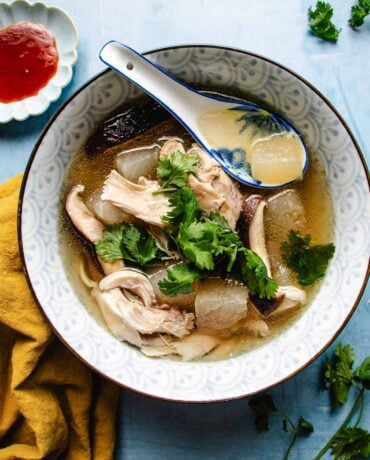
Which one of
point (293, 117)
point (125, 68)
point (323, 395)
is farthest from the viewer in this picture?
point (323, 395)

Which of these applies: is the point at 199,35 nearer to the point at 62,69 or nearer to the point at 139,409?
the point at 62,69

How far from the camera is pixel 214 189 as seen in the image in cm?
212

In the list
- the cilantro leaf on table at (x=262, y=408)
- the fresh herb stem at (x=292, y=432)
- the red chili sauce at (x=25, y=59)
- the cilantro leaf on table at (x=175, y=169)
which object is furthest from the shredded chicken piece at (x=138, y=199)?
the fresh herb stem at (x=292, y=432)

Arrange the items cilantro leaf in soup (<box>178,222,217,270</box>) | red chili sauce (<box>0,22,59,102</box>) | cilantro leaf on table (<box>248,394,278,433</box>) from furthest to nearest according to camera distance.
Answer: red chili sauce (<box>0,22,59,102</box>)
cilantro leaf on table (<box>248,394,278,433</box>)
cilantro leaf in soup (<box>178,222,217,270</box>)

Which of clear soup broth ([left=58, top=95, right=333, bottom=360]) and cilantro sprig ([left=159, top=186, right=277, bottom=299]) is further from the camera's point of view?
clear soup broth ([left=58, top=95, right=333, bottom=360])

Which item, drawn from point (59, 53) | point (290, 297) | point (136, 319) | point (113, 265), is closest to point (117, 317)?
point (136, 319)

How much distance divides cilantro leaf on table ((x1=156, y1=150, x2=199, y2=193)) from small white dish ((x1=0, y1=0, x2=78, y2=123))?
0.52 meters

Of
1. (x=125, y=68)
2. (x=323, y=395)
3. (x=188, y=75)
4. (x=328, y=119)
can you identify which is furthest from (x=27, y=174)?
(x=323, y=395)

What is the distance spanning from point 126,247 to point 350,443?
3.40ft

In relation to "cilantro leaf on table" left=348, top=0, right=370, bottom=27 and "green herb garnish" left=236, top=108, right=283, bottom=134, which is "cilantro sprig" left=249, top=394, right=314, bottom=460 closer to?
"green herb garnish" left=236, top=108, right=283, bottom=134

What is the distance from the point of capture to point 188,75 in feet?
7.04

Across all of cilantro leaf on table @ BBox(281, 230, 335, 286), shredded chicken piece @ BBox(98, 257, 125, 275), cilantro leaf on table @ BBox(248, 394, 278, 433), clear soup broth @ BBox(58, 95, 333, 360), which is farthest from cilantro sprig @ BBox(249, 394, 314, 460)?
shredded chicken piece @ BBox(98, 257, 125, 275)

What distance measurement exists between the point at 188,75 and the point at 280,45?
16.3 inches

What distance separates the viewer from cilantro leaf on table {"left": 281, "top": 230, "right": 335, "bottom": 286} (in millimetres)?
2156
